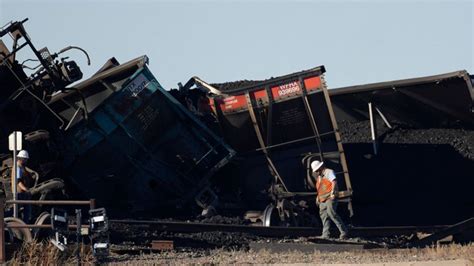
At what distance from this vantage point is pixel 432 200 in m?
20.4

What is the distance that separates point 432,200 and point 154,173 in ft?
20.3

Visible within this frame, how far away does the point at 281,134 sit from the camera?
18484 mm

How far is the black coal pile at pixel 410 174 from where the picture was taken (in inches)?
782

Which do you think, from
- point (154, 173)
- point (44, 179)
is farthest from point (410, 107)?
point (44, 179)

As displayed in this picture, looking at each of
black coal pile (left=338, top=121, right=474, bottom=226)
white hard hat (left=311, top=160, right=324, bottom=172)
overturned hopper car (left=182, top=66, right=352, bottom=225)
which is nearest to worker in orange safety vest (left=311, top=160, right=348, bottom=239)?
white hard hat (left=311, top=160, right=324, bottom=172)

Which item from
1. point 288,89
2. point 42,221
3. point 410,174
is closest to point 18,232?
point 42,221

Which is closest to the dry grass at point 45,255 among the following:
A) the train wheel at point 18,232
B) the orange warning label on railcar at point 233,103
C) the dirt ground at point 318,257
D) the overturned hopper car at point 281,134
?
the dirt ground at point 318,257

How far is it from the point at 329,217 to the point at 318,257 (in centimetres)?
262

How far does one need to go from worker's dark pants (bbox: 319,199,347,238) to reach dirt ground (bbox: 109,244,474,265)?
1.69m

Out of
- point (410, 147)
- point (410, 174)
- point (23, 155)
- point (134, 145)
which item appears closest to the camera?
point (23, 155)

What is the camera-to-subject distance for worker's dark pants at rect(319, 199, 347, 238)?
16.0 meters

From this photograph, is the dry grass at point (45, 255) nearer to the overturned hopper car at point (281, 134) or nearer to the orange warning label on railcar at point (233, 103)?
the overturned hopper car at point (281, 134)

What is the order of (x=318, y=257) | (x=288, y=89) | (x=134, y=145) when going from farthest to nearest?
1. (x=288, y=89)
2. (x=134, y=145)
3. (x=318, y=257)

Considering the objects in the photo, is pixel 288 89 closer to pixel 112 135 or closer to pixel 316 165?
pixel 316 165
